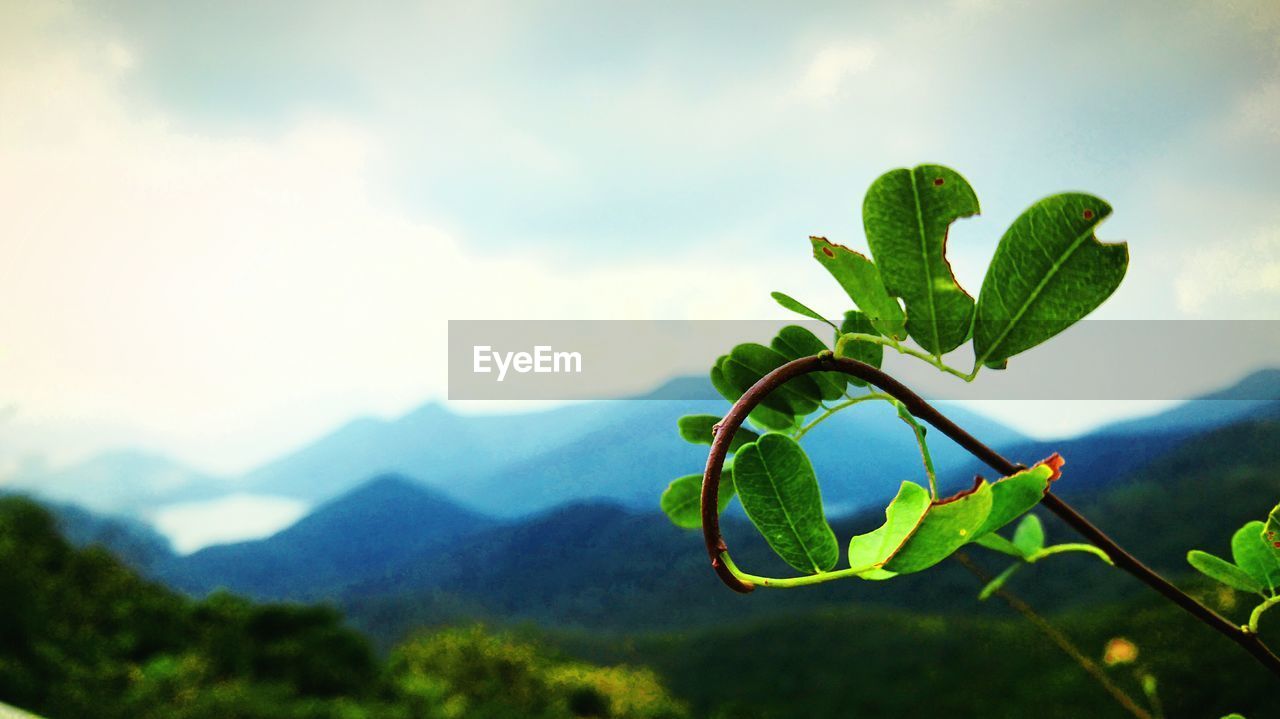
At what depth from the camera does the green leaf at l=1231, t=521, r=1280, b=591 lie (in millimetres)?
207

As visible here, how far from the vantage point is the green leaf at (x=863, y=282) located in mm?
149

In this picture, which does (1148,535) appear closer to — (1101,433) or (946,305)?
(1101,433)

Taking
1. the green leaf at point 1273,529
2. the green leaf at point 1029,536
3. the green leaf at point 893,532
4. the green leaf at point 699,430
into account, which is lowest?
the green leaf at point 1029,536

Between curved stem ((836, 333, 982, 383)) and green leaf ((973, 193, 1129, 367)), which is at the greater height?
green leaf ((973, 193, 1129, 367))

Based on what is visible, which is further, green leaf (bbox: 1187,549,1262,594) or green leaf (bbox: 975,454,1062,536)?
green leaf (bbox: 1187,549,1262,594)

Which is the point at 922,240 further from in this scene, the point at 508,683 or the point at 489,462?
the point at 489,462

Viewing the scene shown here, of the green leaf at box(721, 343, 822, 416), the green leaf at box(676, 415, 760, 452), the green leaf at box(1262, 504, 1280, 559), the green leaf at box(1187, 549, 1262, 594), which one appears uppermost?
the green leaf at box(721, 343, 822, 416)

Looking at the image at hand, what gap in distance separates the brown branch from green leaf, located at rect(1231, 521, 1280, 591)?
1.4 inches

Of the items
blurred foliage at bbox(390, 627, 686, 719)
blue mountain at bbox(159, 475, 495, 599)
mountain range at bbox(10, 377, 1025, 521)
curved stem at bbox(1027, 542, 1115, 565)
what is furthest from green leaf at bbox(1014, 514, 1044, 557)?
blue mountain at bbox(159, 475, 495, 599)

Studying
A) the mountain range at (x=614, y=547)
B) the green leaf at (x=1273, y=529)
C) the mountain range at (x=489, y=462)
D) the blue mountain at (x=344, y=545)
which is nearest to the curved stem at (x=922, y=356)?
the green leaf at (x=1273, y=529)

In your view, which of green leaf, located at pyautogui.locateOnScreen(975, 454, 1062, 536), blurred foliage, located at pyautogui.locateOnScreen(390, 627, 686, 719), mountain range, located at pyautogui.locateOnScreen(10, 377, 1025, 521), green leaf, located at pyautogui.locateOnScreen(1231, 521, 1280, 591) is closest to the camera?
green leaf, located at pyautogui.locateOnScreen(975, 454, 1062, 536)

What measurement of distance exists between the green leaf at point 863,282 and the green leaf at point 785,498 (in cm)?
4

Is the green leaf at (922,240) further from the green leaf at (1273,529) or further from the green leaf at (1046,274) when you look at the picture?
the green leaf at (1273,529)

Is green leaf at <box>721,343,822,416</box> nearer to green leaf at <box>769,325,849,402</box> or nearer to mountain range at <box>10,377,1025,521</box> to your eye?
green leaf at <box>769,325,849,402</box>
